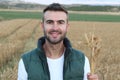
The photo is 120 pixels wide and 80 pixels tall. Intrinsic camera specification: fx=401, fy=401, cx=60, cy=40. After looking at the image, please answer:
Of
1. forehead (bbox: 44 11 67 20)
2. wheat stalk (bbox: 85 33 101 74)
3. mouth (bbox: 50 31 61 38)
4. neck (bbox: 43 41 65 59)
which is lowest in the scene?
neck (bbox: 43 41 65 59)

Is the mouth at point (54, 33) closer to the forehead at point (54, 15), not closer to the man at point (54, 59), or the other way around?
the man at point (54, 59)

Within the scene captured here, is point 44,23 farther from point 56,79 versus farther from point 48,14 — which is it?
point 56,79

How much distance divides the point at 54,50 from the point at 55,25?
0.23 m

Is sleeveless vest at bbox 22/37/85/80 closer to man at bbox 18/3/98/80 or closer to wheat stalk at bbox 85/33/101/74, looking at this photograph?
man at bbox 18/3/98/80

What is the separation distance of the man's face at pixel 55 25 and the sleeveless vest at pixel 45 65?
0.50 feet

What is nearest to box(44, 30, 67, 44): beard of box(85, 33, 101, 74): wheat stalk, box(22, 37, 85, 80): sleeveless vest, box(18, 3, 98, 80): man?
box(18, 3, 98, 80): man

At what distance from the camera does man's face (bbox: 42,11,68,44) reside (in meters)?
3.66

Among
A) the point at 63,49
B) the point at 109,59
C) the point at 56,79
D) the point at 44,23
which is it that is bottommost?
the point at 109,59

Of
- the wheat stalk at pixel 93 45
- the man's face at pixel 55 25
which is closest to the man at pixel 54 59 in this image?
the man's face at pixel 55 25

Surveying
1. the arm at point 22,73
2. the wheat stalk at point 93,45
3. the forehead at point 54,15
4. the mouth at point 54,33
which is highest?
the forehead at point 54,15

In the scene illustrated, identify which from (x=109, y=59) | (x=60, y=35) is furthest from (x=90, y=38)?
(x=109, y=59)

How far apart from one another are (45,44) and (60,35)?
0.23 metres

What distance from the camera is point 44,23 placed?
3715 millimetres

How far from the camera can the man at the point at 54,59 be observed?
3.64 metres
